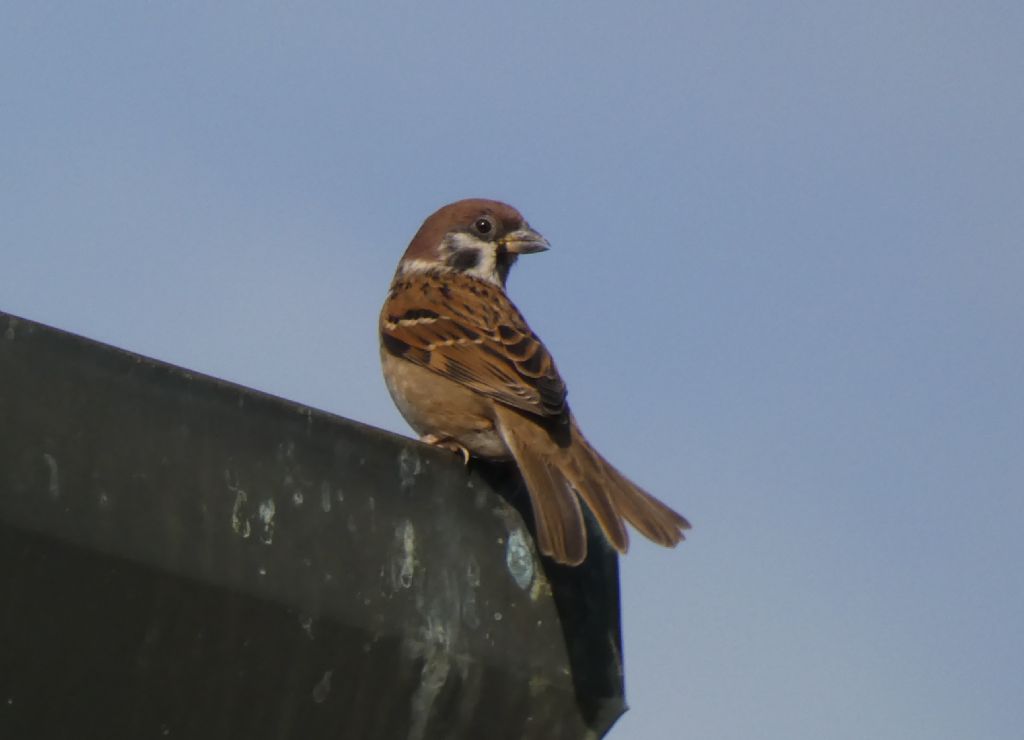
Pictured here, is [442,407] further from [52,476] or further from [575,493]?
[52,476]

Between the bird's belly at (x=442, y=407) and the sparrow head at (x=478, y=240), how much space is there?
1209mm

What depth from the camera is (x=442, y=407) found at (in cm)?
570

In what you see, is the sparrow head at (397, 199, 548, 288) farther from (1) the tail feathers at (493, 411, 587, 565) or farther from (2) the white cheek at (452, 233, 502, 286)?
(1) the tail feathers at (493, 411, 587, 565)

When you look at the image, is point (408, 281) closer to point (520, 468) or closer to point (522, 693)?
point (520, 468)

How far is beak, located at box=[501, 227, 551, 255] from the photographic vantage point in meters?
7.17

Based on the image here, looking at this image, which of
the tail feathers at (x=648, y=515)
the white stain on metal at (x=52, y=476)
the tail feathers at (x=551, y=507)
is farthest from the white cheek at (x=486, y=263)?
the white stain on metal at (x=52, y=476)

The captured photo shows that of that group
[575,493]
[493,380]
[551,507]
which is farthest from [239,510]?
[493,380]

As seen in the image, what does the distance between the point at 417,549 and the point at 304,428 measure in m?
0.31

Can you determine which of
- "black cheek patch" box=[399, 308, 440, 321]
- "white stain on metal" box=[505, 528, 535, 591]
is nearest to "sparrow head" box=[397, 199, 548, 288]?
"black cheek patch" box=[399, 308, 440, 321]

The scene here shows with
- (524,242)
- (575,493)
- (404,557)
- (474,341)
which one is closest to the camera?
(404,557)

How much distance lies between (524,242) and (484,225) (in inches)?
9.2

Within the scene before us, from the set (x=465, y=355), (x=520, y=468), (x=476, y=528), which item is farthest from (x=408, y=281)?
(x=476, y=528)

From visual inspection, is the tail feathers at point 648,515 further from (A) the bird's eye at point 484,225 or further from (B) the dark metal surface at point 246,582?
(A) the bird's eye at point 484,225

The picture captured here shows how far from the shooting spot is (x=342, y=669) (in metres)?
2.97
